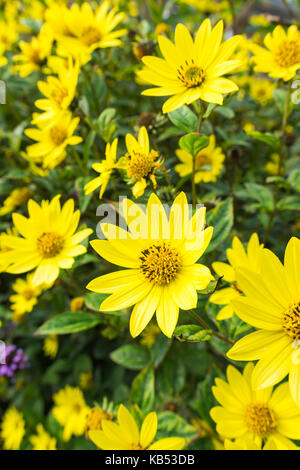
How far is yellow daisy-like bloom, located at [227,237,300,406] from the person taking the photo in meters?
0.58

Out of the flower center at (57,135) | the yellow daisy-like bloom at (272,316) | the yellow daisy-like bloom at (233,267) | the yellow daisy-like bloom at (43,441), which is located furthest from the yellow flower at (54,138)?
the yellow daisy-like bloom at (43,441)

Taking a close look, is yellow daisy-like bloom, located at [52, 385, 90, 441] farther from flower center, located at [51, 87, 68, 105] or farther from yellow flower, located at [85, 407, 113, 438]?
flower center, located at [51, 87, 68, 105]

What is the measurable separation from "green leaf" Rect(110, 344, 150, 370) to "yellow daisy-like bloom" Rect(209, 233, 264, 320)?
1.38ft

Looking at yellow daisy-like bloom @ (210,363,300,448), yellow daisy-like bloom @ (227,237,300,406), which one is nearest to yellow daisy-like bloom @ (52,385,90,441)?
yellow daisy-like bloom @ (210,363,300,448)

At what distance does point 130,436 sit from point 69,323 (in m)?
0.37

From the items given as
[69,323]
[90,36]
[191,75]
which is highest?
[90,36]

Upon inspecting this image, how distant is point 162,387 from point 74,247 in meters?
0.61

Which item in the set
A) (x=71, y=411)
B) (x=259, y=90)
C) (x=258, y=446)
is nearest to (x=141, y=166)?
(x=258, y=446)

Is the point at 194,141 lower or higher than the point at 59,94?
lower

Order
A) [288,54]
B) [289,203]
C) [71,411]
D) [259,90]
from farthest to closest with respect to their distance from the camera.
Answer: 1. [259,90]
2. [71,411]
3. [289,203]
4. [288,54]

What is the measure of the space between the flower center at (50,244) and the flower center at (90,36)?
638 millimetres

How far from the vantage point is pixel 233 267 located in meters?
0.80

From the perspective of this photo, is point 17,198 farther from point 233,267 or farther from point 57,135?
point 233,267

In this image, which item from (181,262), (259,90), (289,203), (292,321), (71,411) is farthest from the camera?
(259,90)
